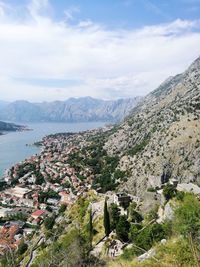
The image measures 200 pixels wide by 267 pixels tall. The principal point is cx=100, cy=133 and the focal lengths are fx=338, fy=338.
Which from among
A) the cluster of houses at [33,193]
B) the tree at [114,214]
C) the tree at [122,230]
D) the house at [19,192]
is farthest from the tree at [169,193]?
the house at [19,192]

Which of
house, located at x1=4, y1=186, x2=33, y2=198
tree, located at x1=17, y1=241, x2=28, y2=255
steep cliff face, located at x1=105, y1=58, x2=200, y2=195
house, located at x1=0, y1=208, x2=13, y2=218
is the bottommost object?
house, located at x1=4, y1=186, x2=33, y2=198

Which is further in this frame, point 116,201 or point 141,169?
point 141,169

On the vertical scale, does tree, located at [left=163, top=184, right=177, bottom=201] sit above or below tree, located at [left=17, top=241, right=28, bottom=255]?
above

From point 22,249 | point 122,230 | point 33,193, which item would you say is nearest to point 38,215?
point 22,249

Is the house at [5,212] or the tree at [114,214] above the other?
the tree at [114,214]

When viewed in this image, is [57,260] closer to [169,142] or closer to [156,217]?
[156,217]

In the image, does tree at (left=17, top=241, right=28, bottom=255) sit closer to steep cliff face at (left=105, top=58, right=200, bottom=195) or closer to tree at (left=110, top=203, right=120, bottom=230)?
tree at (left=110, top=203, right=120, bottom=230)

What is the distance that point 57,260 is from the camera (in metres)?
15.5

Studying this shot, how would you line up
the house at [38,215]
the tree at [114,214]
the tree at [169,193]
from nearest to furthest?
the tree at [169,193] → the tree at [114,214] → the house at [38,215]

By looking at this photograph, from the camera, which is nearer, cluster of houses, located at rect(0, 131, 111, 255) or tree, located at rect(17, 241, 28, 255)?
tree, located at rect(17, 241, 28, 255)

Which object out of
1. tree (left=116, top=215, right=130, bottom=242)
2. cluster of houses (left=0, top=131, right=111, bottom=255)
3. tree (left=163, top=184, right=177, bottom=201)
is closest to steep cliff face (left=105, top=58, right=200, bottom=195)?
cluster of houses (left=0, top=131, right=111, bottom=255)

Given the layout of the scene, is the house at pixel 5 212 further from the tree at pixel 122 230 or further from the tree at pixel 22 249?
the tree at pixel 122 230

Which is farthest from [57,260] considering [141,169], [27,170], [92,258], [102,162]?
[27,170]

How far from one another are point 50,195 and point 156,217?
1687 inches
